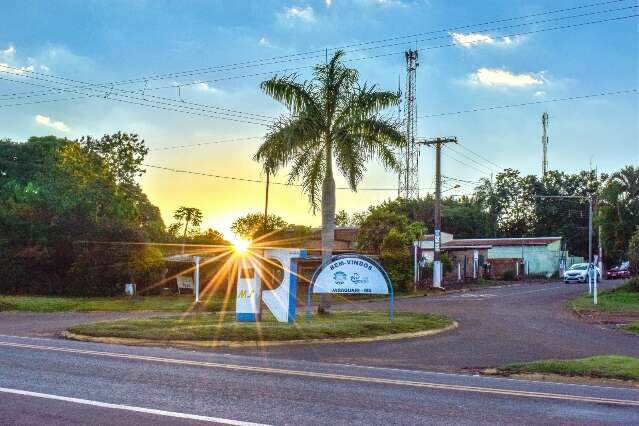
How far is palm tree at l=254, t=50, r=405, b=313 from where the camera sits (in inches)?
953

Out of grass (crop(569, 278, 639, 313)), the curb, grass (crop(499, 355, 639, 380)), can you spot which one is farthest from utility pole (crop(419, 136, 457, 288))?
grass (crop(499, 355, 639, 380))

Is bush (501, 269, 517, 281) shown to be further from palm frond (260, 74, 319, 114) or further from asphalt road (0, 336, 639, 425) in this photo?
asphalt road (0, 336, 639, 425)

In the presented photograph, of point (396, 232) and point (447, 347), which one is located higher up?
point (396, 232)

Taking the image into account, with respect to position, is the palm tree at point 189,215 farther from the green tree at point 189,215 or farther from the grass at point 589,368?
the grass at point 589,368

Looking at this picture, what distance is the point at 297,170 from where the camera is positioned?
24641 mm

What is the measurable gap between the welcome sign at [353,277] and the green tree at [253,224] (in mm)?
38309

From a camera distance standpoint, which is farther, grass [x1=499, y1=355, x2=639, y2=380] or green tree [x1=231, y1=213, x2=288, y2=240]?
green tree [x1=231, y1=213, x2=288, y2=240]

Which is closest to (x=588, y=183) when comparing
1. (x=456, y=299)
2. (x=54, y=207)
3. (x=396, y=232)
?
(x=396, y=232)

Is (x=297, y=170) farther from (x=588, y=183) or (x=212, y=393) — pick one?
(x=588, y=183)

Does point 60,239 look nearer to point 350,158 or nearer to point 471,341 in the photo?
point 350,158

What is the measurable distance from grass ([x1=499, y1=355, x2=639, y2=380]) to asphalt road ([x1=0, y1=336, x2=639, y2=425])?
4.17 feet

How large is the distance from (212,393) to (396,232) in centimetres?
3557

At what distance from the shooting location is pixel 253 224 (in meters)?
70.1

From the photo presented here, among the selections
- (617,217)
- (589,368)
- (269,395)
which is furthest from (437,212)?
(269,395)
